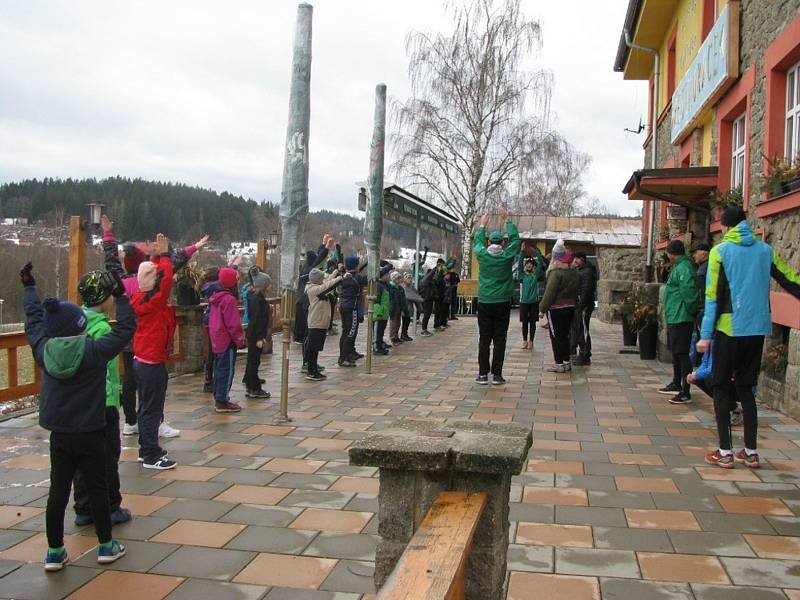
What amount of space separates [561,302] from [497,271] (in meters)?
1.78

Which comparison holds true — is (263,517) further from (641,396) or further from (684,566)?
(641,396)

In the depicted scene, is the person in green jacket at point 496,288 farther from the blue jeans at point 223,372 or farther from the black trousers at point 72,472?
the black trousers at point 72,472

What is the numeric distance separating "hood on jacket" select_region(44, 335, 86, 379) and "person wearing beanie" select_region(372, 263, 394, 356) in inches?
359

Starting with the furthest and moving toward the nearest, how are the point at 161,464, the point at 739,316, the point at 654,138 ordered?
1. the point at 654,138
2. the point at 161,464
3. the point at 739,316

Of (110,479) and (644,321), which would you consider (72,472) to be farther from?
(644,321)

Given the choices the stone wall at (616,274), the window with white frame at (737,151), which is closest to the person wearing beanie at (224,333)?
the window with white frame at (737,151)

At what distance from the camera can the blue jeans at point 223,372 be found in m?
7.40

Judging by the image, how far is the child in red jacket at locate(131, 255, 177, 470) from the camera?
536 centimetres

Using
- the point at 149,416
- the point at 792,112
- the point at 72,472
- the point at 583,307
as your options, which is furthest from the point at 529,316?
the point at 72,472

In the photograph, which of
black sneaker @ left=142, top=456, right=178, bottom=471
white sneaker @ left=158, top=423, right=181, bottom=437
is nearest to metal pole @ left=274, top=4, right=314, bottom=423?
white sneaker @ left=158, top=423, right=181, bottom=437

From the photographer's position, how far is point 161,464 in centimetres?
530

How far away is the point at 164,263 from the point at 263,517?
7.88ft

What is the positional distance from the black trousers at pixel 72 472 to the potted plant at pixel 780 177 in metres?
7.09

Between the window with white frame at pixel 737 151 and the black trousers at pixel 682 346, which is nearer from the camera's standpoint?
the black trousers at pixel 682 346
